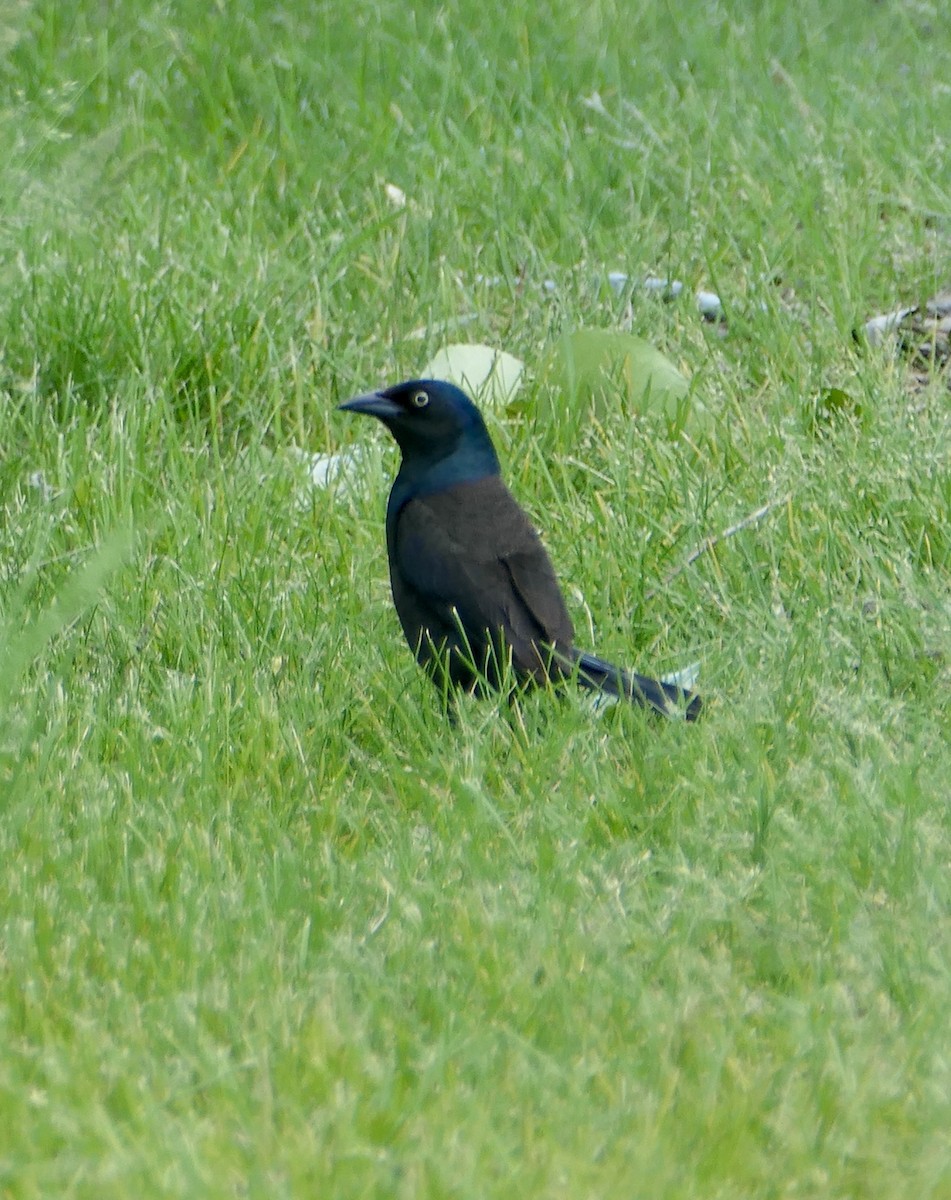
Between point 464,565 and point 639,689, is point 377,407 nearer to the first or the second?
point 464,565

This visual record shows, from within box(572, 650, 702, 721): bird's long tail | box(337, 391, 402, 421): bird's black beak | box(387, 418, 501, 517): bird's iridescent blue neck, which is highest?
box(337, 391, 402, 421): bird's black beak

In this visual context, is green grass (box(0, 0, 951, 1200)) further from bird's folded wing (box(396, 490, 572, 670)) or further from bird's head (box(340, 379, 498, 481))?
bird's head (box(340, 379, 498, 481))

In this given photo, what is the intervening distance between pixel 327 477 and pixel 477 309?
1.15m

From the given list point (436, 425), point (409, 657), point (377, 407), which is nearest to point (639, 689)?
point (409, 657)

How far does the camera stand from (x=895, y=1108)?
251 centimetres

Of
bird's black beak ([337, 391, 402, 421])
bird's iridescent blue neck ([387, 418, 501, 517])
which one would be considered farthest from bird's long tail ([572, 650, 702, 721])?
bird's black beak ([337, 391, 402, 421])

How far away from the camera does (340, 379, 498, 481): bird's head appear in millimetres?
4320

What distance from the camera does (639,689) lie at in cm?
373

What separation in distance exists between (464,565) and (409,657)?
335 millimetres

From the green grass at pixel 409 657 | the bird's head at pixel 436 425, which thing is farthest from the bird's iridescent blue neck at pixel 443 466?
the green grass at pixel 409 657

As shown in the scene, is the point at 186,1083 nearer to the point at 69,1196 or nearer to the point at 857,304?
the point at 69,1196

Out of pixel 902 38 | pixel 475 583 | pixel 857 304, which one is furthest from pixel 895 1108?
pixel 902 38

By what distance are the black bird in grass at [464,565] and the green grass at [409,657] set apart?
0.47 feet

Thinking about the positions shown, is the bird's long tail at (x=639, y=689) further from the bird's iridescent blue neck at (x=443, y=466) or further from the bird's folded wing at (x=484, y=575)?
the bird's iridescent blue neck at (x=443, y=466)
